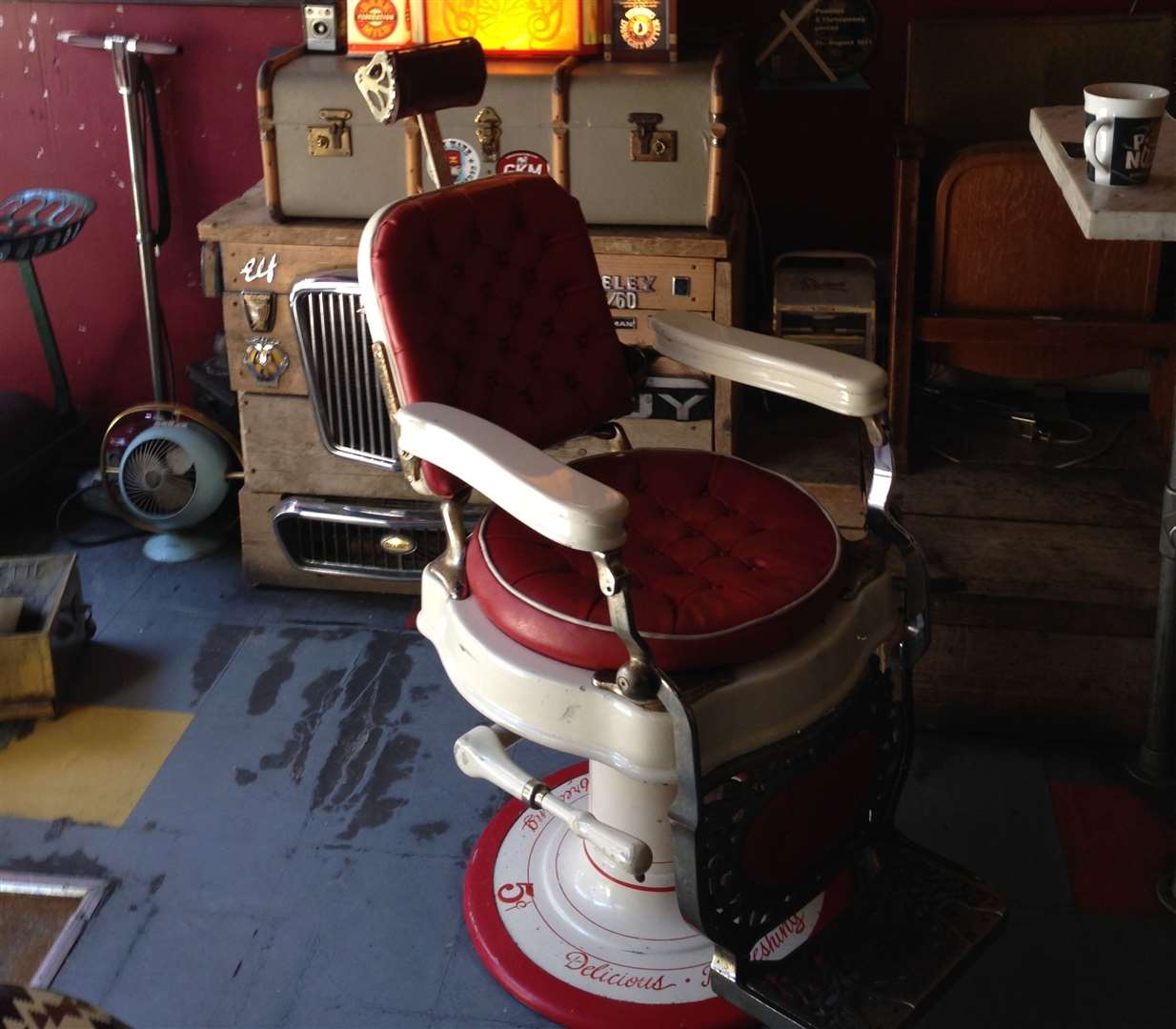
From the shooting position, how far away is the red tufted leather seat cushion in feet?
6.35

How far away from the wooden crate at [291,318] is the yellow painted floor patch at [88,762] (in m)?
0.60

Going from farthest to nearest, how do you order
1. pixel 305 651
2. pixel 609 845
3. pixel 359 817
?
pixel 305 651 < pixel 359 817 < pixel 609 845

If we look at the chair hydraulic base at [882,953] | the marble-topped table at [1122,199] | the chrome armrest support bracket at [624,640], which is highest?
the marble-topped table at [1122,199]

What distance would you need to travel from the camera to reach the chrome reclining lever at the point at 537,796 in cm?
202

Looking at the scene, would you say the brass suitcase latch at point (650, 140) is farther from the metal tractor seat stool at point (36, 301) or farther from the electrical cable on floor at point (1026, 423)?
the metal tractor seat stool at point (36, 301)

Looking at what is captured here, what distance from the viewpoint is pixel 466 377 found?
2.18 meters

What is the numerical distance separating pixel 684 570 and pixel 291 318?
57.4 inches

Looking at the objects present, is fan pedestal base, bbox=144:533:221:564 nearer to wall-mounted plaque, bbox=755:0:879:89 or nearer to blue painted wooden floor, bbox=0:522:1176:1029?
blue painted wooden floor, bbox=0:522:1176:1029

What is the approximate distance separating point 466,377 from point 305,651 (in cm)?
124

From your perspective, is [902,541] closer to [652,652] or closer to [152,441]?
[652,652]

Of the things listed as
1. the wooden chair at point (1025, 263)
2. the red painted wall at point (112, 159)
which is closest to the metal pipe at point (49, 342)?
the red painted wall at point (112, 159)

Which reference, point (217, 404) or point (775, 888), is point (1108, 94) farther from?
point (217, 404)

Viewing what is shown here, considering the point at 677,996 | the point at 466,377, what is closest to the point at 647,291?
the point at 466,377

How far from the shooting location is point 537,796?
86.0 inches
